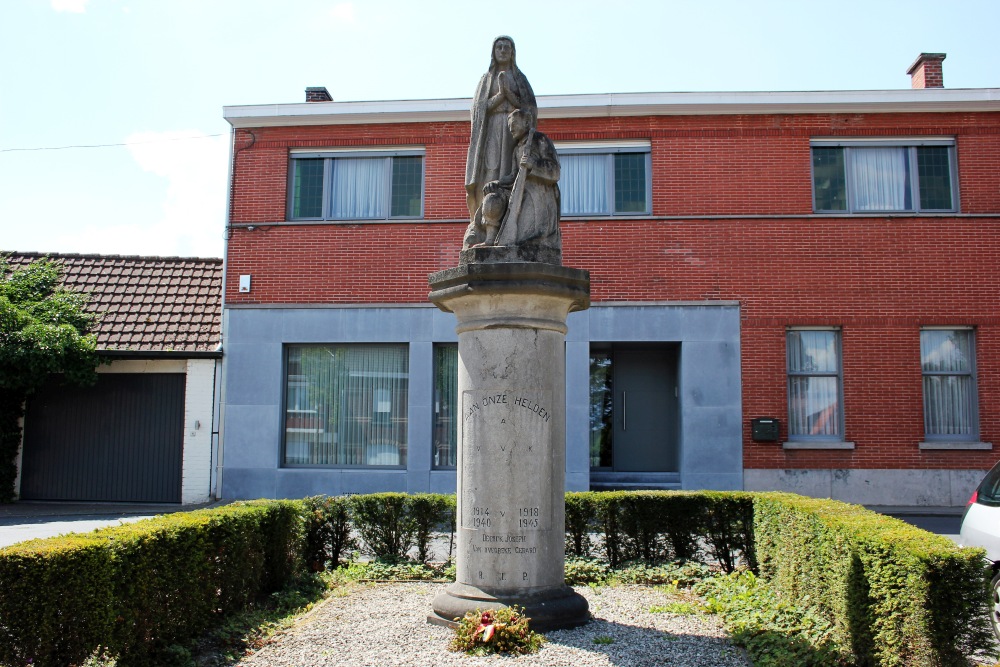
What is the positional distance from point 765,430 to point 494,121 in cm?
970

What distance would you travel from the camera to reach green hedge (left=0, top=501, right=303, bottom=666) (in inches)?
204

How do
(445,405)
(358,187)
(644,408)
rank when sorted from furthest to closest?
(358,187) < (644,408) < (445,405)

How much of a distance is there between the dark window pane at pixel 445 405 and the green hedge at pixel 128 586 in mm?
7891

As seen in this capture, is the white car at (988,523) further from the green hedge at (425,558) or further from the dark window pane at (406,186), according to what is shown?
the dark window pane at (406,186)

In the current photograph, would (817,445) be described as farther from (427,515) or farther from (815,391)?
(427,515)

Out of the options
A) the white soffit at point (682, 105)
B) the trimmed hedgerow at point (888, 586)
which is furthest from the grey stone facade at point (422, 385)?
the trimmed hedgerow at point (888, 586)

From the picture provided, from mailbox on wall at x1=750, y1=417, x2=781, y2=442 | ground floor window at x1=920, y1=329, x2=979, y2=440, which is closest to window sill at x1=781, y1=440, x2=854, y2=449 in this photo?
mailbox on wall at x1=750, y1=417, x2=781, y2=442

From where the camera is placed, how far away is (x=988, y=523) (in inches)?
278

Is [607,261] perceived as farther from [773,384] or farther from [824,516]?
[824,516]

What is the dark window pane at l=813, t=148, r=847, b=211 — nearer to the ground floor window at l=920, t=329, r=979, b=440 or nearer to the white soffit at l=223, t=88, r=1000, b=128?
the white soffit at l=223, t=88, r=1000, b=128

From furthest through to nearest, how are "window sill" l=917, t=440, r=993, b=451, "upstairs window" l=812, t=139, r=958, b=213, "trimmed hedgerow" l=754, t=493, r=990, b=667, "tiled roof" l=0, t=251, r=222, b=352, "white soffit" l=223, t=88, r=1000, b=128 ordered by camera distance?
1. "tiled roof" l=0, t=251, r=222, b=352
2. "upstairs window" l=812, t=139, r=958, b=213
3. "white soffit" l=223, t=88, r=1000, b=128
4. "window sill" l=917, t=440, r=993, b=451
5. "trimmed hedgerow" l=754, t=493, r=990, b=667

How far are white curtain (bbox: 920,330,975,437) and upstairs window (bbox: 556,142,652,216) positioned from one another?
584cm

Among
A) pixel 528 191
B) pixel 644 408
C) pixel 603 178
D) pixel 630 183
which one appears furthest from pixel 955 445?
pixel 528 191

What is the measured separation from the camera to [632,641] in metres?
6.47
